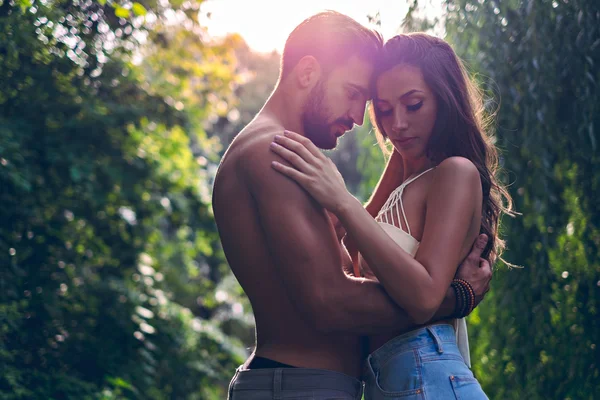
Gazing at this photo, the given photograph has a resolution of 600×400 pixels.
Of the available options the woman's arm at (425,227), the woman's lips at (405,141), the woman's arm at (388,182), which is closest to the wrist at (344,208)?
the woman's arm at (425,227)

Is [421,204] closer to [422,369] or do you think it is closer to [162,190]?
[422,369]

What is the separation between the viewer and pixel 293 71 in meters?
2.25

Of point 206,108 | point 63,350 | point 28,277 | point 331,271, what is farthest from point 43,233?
point 331,271

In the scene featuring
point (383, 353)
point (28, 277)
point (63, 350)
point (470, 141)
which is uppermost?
point (470, 141)

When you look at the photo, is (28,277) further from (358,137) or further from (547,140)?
(547,140)

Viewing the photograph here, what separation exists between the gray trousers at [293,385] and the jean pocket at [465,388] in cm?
31

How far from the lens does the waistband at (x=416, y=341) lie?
6.52 feet

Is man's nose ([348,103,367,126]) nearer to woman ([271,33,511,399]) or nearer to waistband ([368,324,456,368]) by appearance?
woman ([271,33,511,399])

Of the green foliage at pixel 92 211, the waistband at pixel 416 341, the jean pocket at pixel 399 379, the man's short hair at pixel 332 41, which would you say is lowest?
the green foliage at pixel 92 211

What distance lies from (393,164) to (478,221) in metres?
0.65

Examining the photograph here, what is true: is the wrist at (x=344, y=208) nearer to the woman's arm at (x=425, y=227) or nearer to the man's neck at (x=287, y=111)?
the woman's arm at (x=425, y=227)

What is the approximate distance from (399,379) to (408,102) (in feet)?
2.93

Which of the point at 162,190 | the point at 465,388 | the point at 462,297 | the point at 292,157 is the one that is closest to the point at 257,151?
the point at 292,157

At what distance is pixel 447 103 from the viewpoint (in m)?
2.20
